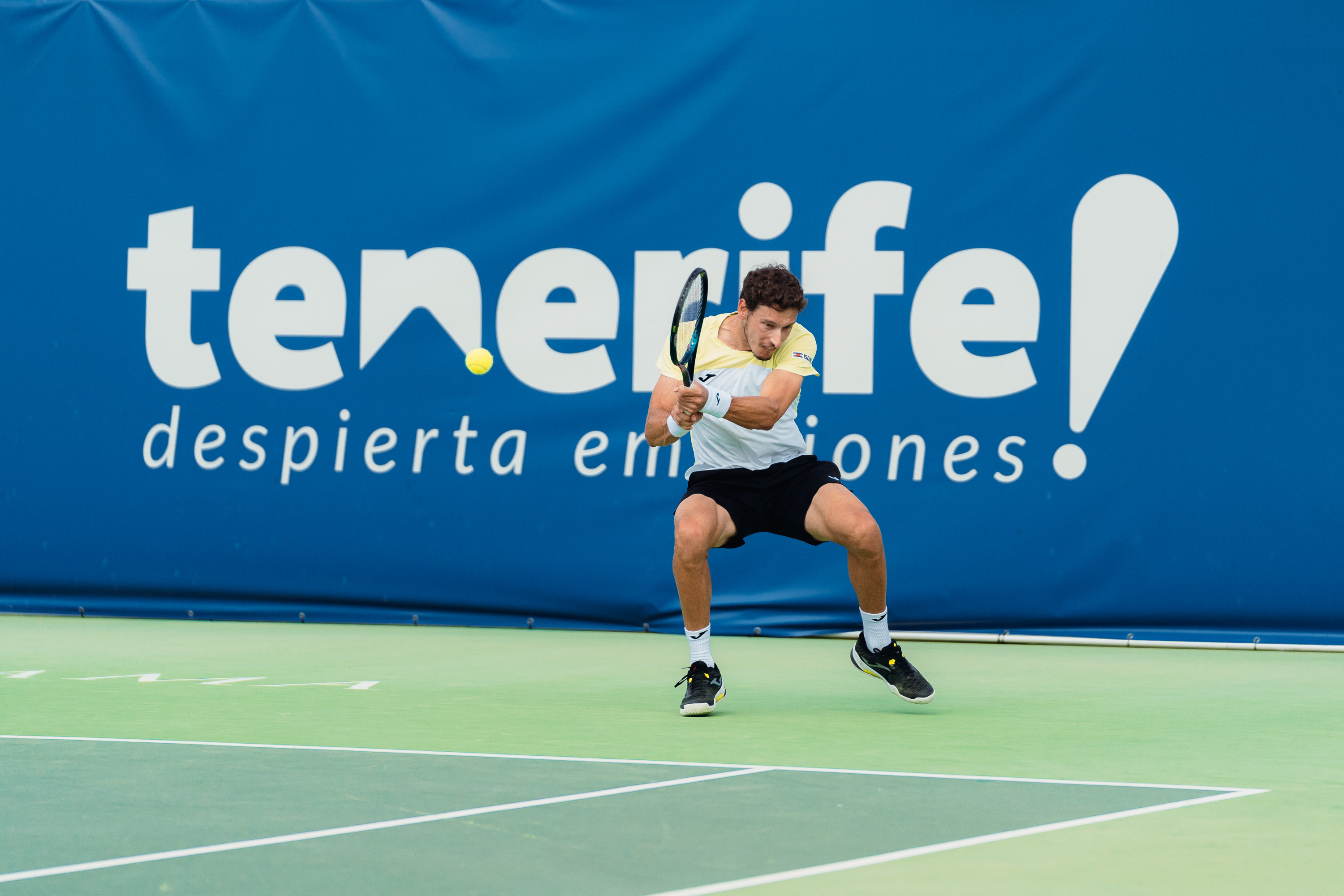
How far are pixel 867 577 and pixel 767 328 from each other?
74 cm

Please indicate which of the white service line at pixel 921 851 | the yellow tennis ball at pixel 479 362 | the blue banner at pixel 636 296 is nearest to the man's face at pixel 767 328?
the white service line at pixel 921 851

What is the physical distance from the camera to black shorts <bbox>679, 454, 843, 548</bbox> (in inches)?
181

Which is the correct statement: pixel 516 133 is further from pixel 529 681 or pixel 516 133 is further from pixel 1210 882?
pixel 1210 882

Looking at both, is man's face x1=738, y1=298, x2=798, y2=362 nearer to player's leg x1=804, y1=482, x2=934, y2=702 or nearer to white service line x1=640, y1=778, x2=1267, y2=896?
player's leg x1=804, y1=482, x2=934, y2=702

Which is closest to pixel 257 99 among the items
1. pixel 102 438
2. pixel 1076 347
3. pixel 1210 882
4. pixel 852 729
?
pixel 102 438

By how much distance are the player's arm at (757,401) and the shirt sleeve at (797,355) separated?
0.09ft

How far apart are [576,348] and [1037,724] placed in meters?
3.32

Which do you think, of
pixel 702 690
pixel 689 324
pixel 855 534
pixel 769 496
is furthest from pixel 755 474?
pixel 702 690

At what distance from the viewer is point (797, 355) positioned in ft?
15.1

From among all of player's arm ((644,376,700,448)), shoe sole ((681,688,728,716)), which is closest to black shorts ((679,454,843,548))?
player's arm ((644,376,700,448))

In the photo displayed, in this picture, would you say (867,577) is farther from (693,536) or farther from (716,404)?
(716,404)

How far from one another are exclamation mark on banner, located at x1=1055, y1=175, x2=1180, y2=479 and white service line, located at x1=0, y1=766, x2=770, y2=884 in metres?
3.65

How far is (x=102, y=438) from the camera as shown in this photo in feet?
24.6

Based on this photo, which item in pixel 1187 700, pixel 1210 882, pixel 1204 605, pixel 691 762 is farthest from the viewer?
pixel 1204 605
